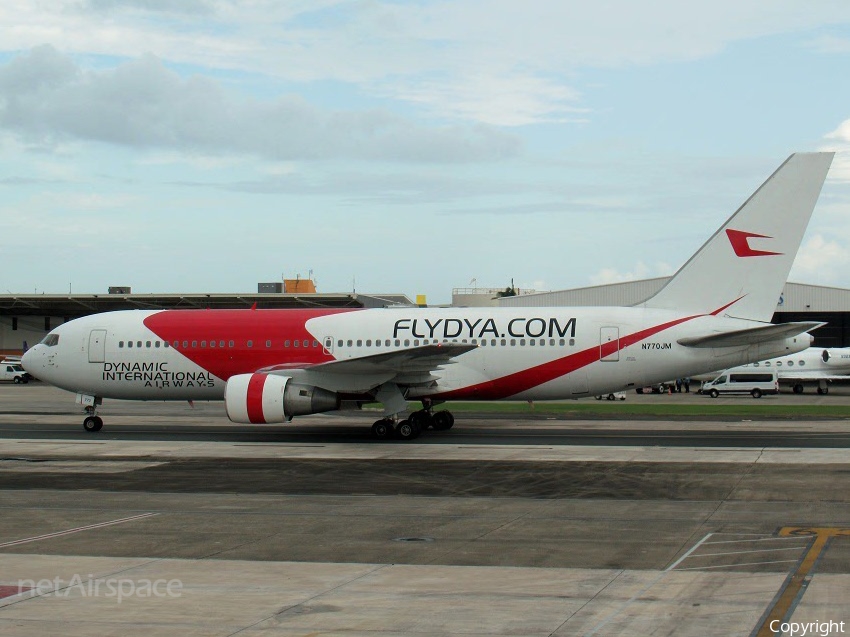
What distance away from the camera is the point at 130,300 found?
6975 centimetres

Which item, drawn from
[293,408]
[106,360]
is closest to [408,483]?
[293,408]

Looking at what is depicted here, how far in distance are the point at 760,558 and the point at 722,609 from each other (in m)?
2.72

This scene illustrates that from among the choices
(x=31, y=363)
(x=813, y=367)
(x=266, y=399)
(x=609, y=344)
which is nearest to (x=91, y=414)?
(x=31, y=363)

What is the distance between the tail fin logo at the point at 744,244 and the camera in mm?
27812

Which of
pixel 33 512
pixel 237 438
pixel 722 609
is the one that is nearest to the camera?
pixel 722 609

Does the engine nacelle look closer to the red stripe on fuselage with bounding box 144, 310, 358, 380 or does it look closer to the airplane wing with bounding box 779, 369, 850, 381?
the red stripe on fuselage with bounding box 144, 310, 358, 380

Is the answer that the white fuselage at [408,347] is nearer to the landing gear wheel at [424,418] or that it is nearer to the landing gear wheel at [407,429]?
the landing gear wheel at [424,418]

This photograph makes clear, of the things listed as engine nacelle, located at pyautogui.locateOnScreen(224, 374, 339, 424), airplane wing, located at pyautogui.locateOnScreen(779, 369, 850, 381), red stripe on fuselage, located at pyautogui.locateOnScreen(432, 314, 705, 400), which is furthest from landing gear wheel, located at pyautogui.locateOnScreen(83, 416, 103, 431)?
airplane wing, located at pyautogui.locateOnScreen(779, 369, 850, 381)

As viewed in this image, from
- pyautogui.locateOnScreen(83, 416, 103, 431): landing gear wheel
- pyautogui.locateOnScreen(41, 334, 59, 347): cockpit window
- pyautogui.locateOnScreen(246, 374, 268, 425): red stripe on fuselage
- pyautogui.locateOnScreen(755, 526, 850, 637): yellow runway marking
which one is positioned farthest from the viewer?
pyautogui.locateOnScreen(41, 334, 59, 347): cockpit window

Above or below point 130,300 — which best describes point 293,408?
below

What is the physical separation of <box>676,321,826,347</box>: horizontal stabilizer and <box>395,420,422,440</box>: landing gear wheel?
8.16 m

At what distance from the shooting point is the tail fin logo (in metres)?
27.8

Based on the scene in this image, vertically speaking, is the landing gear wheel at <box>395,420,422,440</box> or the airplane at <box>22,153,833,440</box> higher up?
the airplane at <box>22,153,833,440</box>

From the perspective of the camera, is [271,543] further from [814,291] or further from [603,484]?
[814,291]
